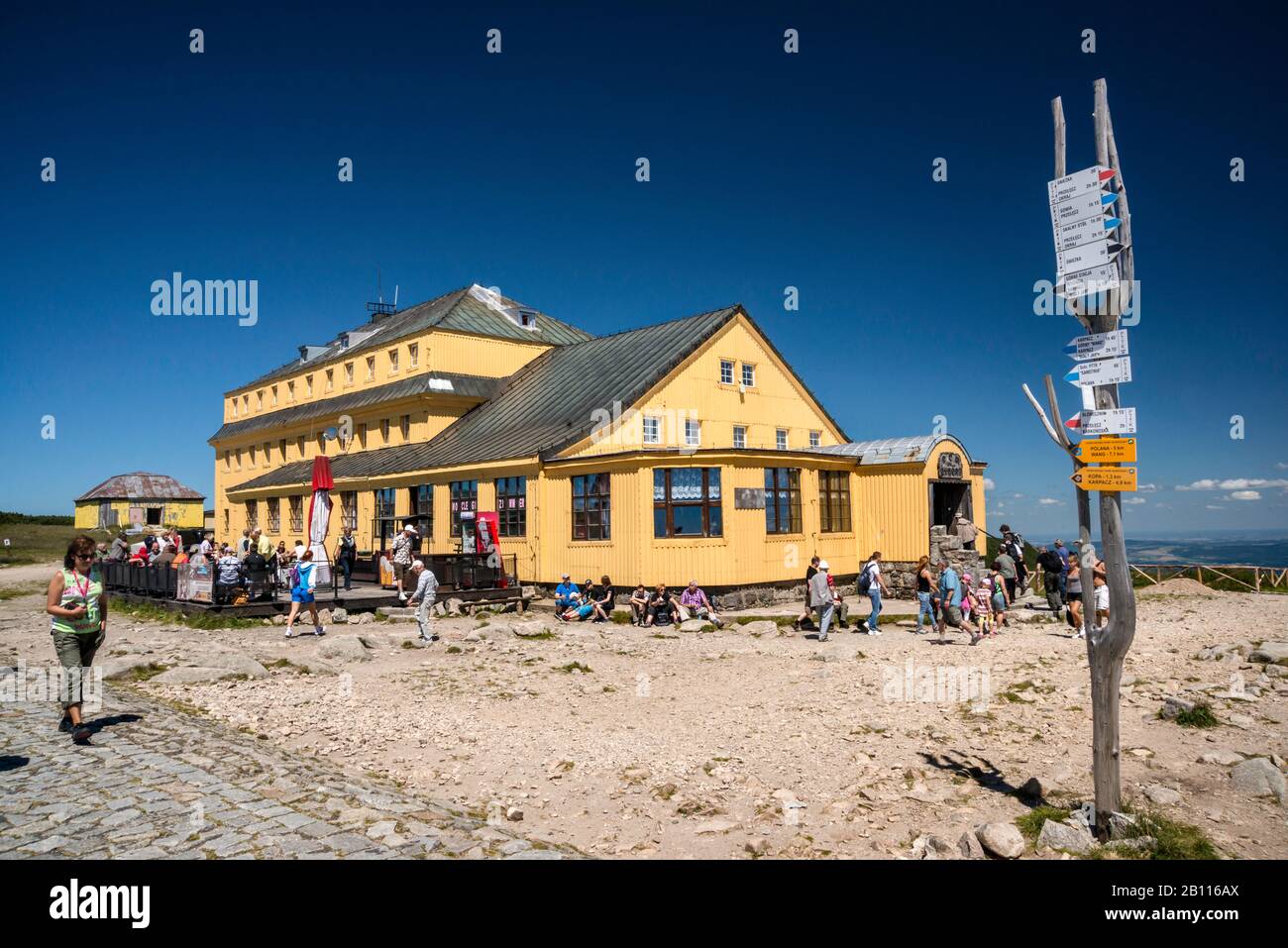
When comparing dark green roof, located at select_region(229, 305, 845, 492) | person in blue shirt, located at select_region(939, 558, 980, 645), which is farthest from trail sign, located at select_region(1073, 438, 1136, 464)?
dark green roof, located at select_region(229, 305, 845, 492)

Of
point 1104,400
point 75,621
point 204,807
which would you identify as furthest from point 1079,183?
point 75,621

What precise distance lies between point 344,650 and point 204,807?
949cm

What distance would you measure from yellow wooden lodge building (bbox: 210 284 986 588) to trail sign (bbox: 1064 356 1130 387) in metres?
16.0

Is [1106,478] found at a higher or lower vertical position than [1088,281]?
lower

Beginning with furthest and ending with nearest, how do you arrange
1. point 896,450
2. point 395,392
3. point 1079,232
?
point 395,392
point 896,450
point 1079,232

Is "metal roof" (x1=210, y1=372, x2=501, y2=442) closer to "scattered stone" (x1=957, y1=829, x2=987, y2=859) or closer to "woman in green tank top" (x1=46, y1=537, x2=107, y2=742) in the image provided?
"woman in green tank top" (x1=46, y1=537, x2=107, y2=742)

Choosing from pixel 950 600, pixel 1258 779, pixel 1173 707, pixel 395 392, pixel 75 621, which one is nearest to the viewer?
pixel 1258 779

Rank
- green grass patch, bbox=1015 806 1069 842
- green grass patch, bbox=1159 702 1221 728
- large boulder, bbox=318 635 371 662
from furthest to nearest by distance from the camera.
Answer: large boulder, bbox=318 635 371 662 → green grass patch, bbox=1159 702 1221 728 → green grass patch, bbox=1015 806 1069 842

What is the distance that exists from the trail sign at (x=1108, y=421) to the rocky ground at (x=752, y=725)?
3.44 meters

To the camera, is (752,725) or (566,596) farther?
(566,596)

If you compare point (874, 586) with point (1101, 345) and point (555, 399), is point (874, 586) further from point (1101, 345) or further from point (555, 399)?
point (555, 399)

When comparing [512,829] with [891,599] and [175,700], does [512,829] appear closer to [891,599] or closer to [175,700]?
[175,700]

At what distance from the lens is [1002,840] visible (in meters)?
6.49

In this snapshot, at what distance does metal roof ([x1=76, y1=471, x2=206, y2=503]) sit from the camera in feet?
221
